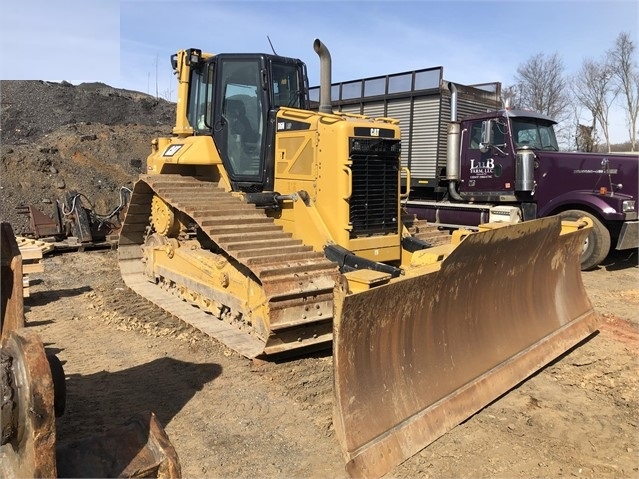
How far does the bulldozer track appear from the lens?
178 inches

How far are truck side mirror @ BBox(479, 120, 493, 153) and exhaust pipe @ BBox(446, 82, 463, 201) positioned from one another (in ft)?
2.06

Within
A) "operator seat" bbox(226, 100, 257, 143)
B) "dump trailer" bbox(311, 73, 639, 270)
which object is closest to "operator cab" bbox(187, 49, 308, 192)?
"operator seat" bbox(226, 100, 257, 143)

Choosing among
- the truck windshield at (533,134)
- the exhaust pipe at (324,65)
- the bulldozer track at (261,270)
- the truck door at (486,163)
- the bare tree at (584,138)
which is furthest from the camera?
the bare tree at (584,138)

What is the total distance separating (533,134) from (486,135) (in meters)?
0.90

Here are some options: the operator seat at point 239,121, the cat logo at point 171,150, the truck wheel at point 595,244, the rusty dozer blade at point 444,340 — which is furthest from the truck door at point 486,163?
the cat logo at point 171,150

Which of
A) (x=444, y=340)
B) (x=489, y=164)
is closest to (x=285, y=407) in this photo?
(x=444, y=340)

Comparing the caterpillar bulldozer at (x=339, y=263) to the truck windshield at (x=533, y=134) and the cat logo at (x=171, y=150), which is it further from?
the truck windshield at (x=533, y=134)

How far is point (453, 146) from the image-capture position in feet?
35.9

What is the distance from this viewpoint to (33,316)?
6.28 meters

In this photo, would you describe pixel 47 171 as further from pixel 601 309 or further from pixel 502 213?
pixel 601 309

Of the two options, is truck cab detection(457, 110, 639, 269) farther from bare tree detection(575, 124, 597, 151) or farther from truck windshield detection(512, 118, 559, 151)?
bare tree detection(575, 124, 597, 151)

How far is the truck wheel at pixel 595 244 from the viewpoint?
9070mm

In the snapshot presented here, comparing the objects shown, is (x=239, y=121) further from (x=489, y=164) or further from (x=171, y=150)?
(x=489, y=164)

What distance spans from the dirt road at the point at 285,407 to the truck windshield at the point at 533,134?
484 cm
